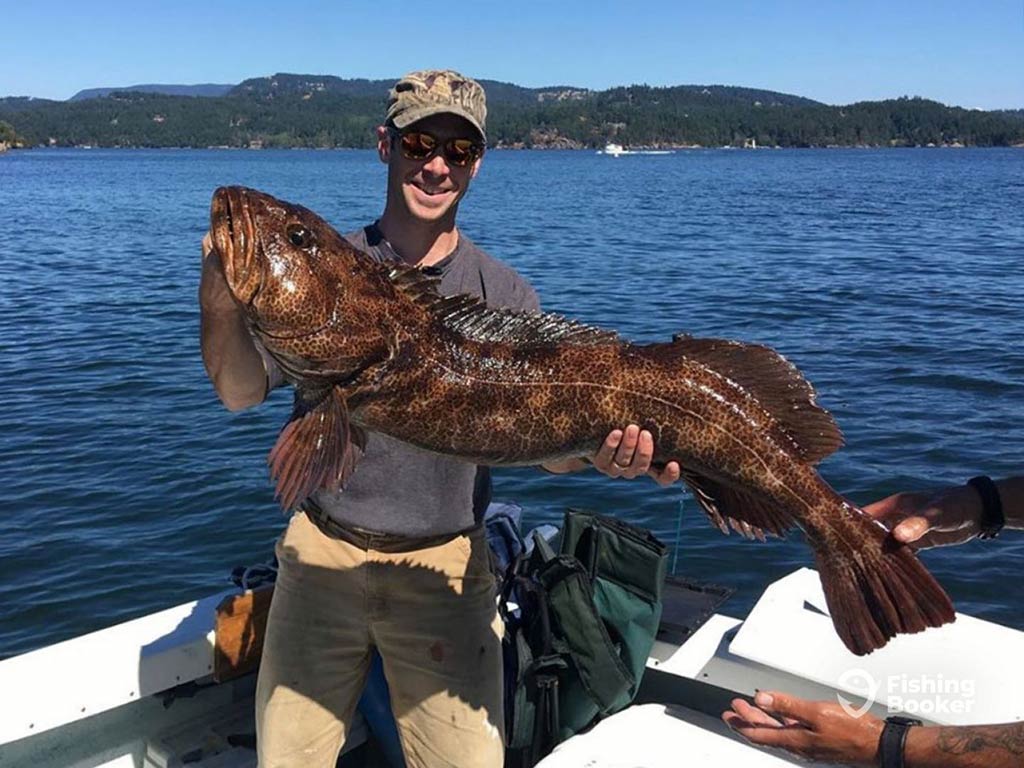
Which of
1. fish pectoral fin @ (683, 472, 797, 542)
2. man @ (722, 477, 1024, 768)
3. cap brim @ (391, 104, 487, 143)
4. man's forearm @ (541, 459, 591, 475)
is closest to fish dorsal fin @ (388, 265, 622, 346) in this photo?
man's forearm @ (541, 459, 591, 475)

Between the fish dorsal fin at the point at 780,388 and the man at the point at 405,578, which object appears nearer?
the fish dorsal fin at the point at 780,388

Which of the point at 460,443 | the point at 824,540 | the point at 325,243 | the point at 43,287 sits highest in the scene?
the point at 325,243

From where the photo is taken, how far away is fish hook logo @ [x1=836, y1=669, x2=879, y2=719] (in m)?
4.51

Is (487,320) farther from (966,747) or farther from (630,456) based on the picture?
(966,747)

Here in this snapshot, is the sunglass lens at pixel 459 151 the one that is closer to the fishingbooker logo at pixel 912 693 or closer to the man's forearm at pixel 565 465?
the man's forearm at pixel 565 465

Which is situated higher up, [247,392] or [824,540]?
[247,392]

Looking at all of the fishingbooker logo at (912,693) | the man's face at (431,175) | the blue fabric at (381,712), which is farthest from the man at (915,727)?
the man's face at (431,175)

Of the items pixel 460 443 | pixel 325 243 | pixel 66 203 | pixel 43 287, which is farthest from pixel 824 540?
pixel 66 203

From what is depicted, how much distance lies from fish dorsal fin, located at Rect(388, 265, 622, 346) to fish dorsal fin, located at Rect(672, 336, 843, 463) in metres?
0.38

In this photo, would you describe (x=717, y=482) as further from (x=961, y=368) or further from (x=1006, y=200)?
(x=1006, y=200)

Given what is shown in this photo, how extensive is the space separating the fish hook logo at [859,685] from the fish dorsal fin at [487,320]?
2.21 m

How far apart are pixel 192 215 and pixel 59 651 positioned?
48179 mm

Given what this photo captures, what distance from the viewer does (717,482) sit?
11.9 feet

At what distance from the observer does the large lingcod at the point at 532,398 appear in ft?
10.8
